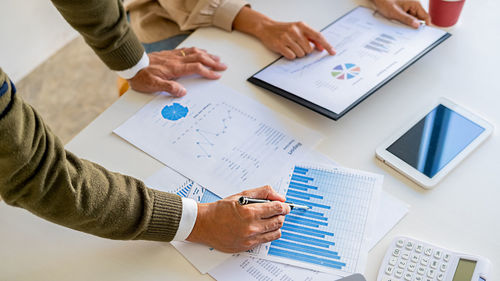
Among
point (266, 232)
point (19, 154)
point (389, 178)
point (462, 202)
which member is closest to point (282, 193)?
point (266, 232)

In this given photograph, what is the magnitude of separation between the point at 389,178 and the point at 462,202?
0.14m

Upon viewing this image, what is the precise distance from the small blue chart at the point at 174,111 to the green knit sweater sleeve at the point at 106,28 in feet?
0.53

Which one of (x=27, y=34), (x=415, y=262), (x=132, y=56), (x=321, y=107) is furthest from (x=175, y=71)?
(x=27, y=34)

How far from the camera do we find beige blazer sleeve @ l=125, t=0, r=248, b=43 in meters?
1.38

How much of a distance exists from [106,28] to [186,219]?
20.5 inches

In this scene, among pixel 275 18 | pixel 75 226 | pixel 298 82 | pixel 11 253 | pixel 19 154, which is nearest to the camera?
pixel 19 154

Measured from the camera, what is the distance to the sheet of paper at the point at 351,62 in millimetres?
1150

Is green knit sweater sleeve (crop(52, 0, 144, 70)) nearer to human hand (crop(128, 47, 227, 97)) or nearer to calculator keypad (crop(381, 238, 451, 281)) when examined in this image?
human hand (crop(128, 47, 227, 97))

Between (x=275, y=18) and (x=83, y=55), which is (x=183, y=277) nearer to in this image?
(x=275, y=18)

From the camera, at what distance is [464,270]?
2.82ft

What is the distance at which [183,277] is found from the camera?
92 centimetres

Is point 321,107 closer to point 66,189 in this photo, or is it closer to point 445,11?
point 445,11

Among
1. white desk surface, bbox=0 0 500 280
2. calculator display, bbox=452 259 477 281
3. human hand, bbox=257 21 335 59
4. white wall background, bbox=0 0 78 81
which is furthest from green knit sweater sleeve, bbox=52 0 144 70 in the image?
white wall background, bbox=0 0 78 81

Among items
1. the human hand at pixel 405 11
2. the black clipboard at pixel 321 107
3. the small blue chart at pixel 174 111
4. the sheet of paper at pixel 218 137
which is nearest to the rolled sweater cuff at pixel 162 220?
the sheet of paper at pixel 218 137
